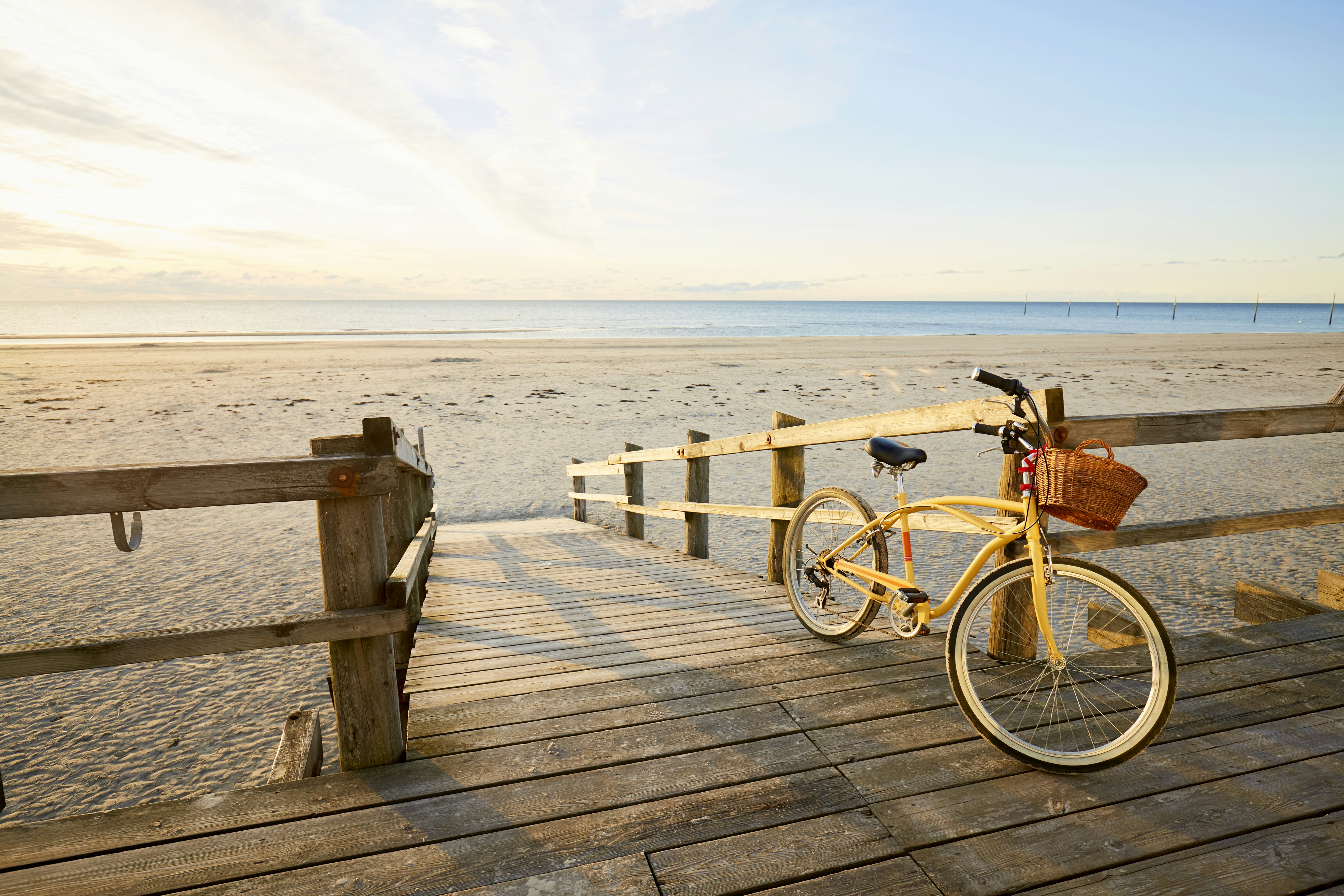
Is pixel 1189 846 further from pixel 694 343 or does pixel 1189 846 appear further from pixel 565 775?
pixel 694 343

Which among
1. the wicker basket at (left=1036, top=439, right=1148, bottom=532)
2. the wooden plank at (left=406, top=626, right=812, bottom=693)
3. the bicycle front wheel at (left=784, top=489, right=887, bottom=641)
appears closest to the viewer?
the wicker basket at (left=1036, top=439, right=1148, bottom=532)

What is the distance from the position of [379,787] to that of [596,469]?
6686 mm

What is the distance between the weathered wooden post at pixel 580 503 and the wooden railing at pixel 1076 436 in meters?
5.74

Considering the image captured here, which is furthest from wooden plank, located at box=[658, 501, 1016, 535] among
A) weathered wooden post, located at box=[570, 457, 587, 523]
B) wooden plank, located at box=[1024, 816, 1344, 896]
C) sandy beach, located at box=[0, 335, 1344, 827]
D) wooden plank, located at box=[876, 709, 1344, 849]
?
weathered wooden post, located at box=[570, 457, 587, 523]

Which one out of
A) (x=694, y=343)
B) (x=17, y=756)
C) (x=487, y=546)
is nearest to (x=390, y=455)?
(x=17, y=756)

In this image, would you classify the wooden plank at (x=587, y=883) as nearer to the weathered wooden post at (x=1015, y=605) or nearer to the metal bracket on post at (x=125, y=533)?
the metal bracket on post at (x=125, y=533)

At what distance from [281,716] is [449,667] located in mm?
2550

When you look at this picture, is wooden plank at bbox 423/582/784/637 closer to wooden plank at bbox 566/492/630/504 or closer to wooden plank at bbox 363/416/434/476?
wooden plank at bbox 363/416/434/476

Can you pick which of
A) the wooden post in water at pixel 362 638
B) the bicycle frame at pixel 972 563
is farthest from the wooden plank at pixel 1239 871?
the wooden post in water at pixel 362 638

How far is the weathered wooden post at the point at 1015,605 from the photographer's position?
110 inches

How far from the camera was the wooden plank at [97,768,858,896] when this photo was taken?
6.04 ft

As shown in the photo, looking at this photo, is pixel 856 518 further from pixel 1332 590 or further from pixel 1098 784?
pixel 1332 590

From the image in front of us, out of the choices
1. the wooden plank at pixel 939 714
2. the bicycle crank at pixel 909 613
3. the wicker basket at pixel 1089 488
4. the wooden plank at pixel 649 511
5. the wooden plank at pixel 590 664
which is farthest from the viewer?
the wooden plank at pixel 649 511

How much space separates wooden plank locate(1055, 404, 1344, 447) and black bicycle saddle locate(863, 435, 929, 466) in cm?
54
